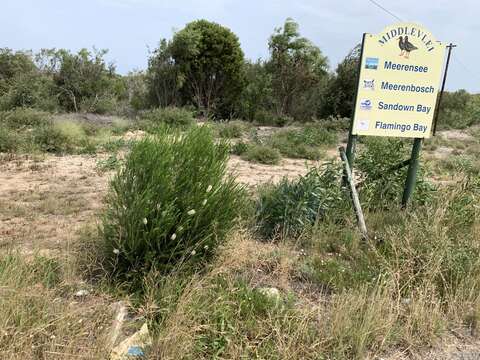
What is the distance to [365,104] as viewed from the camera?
14.6 ft

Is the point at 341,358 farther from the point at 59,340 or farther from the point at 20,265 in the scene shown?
the point at 20,265

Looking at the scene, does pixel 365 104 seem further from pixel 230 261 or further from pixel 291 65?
pixel 291 65

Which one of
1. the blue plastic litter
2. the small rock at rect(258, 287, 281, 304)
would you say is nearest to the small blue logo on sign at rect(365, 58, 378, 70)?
the small rock at rect(258, 287, 281, 304)

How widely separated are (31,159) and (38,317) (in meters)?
6.40

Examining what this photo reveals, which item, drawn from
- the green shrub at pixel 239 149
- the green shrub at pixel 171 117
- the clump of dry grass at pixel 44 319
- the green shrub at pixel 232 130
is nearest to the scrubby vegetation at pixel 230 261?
the clump of dry grass at pixel 44 319

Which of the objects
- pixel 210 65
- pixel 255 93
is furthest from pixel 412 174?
pixel 255 93

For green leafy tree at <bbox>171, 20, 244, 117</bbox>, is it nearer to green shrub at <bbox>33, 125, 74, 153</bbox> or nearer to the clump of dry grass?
green shrub at <bbox>33, 125, 74, 153</bbox>

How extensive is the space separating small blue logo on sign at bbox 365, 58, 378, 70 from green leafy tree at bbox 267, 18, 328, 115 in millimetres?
13698

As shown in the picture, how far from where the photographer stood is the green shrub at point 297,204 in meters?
4.05

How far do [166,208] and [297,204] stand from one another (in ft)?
5.14

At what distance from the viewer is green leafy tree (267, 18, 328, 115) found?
1762cm

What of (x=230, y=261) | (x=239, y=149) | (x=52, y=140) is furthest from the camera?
(x=239, y=149)

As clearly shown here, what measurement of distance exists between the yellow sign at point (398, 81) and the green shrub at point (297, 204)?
65 centimetres

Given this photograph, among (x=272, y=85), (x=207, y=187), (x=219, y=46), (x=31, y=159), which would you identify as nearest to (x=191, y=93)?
(x=219, y=46)
